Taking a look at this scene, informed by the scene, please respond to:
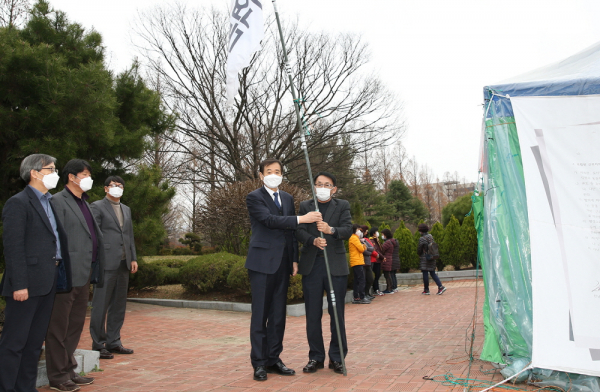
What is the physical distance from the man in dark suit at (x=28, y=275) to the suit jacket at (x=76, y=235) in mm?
448

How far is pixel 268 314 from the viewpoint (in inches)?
189

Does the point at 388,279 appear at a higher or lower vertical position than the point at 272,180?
lower

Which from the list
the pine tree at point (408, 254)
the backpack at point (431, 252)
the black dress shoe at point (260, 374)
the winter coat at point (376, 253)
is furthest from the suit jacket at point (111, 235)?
the pine tree at point (408, 254)

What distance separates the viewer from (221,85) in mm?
18141

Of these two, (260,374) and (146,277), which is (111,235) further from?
(146,277)

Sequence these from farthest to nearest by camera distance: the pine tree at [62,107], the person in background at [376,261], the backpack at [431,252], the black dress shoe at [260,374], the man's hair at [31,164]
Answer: the person in background at [376,261]
the backpack at [431,252]
the pine tree at [62,107]
the black dress shoe at [260,374]
the man's hair at [31,164]

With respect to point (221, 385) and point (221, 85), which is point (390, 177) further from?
point (221, 385)

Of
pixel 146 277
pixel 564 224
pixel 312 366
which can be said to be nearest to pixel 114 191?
pixel 312 366

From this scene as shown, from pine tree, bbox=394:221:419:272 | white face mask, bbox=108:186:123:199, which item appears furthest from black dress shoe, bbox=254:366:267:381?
pine tree, bbox=394:221:419:272

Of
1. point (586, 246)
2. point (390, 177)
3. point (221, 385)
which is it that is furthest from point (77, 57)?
point (390, 177)

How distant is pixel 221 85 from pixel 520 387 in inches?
630

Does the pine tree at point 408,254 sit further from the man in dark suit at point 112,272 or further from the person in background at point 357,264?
the man in dark suit at point 112,272

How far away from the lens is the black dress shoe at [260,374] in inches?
177

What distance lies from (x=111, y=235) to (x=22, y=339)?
2280mm
